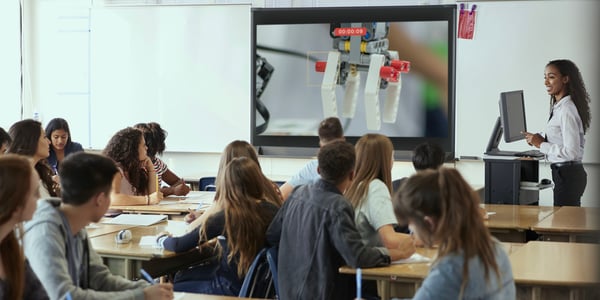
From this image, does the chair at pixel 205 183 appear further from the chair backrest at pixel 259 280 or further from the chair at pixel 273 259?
the chair at pixel 273 259

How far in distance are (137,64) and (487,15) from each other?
377 cm

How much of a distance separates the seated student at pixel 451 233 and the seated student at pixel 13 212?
100cm

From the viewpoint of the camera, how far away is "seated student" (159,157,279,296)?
3484 millimetres

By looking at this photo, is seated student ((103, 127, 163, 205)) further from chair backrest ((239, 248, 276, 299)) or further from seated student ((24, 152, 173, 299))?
seated student ((24, 152, 173, 299))

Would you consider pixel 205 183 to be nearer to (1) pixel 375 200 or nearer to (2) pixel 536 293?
(1) pixel 375 200

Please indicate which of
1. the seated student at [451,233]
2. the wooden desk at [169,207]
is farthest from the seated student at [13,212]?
the wooden desk at [169,207]

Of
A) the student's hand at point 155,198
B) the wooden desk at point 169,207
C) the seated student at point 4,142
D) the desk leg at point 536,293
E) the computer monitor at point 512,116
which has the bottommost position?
the desk leg at point 536,293

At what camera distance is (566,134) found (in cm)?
593

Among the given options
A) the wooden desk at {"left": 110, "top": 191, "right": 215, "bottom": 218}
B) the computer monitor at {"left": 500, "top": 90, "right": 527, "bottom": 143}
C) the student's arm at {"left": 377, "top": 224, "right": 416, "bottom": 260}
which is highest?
the computer monitor at {"left": 500, "top": 90, "right": 527, "bottom": 143}

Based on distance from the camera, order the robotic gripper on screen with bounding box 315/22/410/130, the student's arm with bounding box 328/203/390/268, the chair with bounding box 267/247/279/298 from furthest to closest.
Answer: the robotic gripper on screen with bounding box 315/22/410/130, the chair with bounding box 267/247/279/298, the student's arm with bounding box 328/203/390/268

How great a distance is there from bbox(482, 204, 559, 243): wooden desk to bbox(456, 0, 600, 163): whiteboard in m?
1.86

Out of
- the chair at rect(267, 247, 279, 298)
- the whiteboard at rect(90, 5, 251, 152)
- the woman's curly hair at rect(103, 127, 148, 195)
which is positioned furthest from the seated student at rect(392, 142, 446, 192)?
the whiteboard at rect(90, 5, 251, 152)

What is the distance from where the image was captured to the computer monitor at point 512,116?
615 cm

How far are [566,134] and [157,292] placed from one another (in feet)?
14.1
